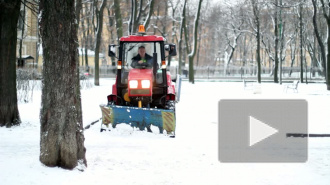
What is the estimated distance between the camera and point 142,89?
10.2 metres

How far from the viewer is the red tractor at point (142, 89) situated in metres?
9.76

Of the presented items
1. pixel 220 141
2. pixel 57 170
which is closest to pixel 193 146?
pixel 220 141

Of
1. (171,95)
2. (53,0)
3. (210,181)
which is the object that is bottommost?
(210,181)

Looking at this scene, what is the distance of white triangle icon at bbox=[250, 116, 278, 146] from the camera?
9.26 meters

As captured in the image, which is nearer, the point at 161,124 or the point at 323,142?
the point at 323,142

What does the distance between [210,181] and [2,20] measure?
683 cm

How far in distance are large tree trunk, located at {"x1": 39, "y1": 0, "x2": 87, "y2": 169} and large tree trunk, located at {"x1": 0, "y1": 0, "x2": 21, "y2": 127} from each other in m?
4.43

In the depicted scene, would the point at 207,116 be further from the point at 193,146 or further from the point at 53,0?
the point at 53,0

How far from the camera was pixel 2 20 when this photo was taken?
393 inches

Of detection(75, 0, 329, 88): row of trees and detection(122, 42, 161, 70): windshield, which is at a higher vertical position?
detection(75, 0, 329, 88): row of trees

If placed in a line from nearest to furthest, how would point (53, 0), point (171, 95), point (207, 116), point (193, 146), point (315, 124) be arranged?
point (53, 0) < point (193, 146) < point (171, 95) < point (315, 124) < point (207, 116)

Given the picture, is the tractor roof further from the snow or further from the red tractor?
the snow

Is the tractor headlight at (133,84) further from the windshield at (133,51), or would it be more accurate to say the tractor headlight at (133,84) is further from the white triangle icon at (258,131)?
the white triangle icon at (258,131)
